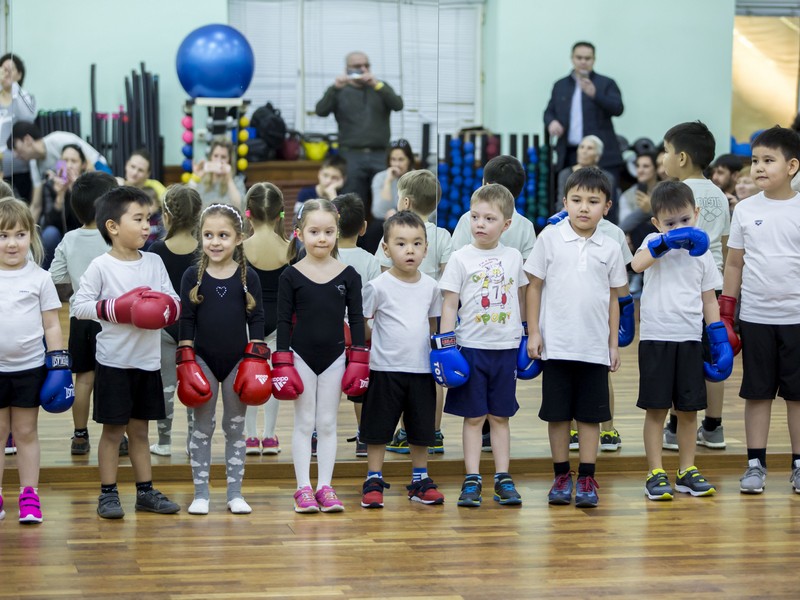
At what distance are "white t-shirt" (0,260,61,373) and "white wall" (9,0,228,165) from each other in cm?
312

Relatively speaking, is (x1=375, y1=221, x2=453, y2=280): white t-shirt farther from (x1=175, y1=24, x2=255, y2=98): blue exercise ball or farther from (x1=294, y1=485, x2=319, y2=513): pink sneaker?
(x1=175, y1=24, x2=255, y2=98): blue exercise ball

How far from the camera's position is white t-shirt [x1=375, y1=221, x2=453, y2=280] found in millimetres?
4980

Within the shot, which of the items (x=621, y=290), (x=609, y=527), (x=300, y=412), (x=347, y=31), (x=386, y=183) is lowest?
(x=609, y=527)

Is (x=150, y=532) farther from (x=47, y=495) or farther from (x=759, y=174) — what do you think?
(x=759, y=174)

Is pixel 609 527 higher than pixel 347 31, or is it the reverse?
pixel 347 31

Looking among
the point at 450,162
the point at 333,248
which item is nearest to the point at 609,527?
the point at 333,248

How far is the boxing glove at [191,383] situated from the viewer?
162 inches

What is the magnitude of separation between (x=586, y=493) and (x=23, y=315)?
2019 mm

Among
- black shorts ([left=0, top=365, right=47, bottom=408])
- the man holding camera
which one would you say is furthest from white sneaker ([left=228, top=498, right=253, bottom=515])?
the man holding camera

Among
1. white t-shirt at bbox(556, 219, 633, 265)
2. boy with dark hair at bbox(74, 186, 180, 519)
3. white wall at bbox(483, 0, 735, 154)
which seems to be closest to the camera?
boy with dark hair at bbox(74, 186, 180, 519)

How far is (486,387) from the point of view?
448 centimetres

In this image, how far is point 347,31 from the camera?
19.2 feet

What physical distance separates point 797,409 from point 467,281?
1.37 metres

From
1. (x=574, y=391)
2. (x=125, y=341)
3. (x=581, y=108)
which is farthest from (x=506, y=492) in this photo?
(x=581, y=108)
